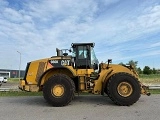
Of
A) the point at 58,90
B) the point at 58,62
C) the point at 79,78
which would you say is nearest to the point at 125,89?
the point at 79,78

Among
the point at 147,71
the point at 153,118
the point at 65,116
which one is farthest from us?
the point at 147,71

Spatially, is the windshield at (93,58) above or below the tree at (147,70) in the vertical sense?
below

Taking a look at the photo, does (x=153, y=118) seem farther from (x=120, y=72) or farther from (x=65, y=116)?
(x=120, y=72)

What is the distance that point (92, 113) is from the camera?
8555 millimetres

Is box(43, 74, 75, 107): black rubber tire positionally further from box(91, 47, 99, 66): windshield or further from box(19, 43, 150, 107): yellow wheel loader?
box(91, 47, 99, 66): windshield

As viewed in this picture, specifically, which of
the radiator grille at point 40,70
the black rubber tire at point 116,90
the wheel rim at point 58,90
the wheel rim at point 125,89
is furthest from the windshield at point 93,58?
the radiator grille at point 40,70

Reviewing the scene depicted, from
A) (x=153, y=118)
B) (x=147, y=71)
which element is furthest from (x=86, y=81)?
(x=147, y=71)

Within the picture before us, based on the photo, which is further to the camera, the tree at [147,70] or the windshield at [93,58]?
the tree at [147,70]

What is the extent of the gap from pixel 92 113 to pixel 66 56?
3539 mm

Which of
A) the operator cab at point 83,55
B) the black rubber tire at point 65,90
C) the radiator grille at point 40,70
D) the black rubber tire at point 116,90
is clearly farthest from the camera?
the operator cab at point 83,55

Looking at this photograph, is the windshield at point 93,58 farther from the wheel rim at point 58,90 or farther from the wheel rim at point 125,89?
the wheel rim at point 58,90

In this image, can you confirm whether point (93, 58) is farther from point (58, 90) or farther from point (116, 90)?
point (58, 90)

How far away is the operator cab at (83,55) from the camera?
36.8 ft

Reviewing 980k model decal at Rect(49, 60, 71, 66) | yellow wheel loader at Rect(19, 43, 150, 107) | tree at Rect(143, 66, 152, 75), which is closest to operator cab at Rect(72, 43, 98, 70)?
yellow wheel loader at Rect(19, 43, 150, 107)
